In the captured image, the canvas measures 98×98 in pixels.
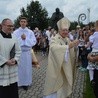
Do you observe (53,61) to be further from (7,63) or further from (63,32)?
(7,63)

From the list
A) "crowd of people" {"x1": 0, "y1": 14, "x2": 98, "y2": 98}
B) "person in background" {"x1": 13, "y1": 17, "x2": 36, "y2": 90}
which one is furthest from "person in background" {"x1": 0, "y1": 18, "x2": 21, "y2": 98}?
"person in background" {"x1": 13, "y1": 17, "x2": 36, "y2": 90}

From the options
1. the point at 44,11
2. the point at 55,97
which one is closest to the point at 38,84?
the point at 55,97

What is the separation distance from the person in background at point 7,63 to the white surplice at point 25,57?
331 cm

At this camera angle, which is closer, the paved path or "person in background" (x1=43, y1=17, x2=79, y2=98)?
"person in background" (x1=43, y1=17, x2=79, y2=98)

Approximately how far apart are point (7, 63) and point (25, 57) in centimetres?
361

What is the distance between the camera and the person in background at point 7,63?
21.2 feet

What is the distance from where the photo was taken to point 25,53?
33.1 ft

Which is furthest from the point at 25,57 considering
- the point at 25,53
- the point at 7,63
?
the point at 7,63

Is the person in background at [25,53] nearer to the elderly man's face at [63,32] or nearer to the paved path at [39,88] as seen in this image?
the paved path at [39,88]

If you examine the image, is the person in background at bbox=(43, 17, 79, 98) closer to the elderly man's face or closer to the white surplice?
the elderly man's face

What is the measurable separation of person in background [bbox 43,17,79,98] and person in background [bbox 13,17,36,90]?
3044 mm

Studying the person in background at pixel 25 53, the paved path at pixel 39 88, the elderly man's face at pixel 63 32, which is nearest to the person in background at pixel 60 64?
the elderly man's face at pixel 63 32

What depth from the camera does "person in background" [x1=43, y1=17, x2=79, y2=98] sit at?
6.83m

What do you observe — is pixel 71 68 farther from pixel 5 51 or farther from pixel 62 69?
pixel 5 51
